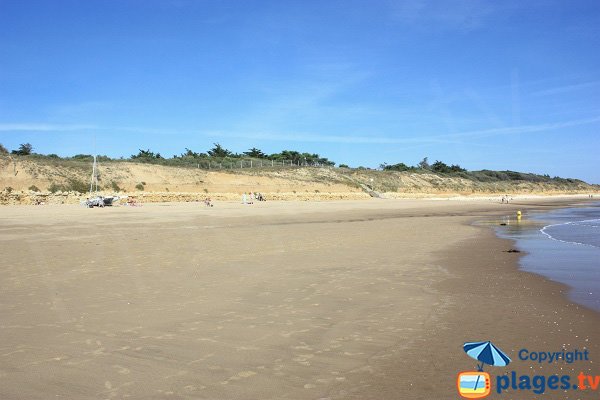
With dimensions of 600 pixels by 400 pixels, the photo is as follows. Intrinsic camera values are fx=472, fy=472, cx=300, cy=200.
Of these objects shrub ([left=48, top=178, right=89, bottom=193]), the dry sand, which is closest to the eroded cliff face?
shrub ([left=48, top=178, right=89, bottom=193])

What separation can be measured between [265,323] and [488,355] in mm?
2877

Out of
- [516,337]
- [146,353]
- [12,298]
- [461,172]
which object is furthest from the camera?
[461,172]

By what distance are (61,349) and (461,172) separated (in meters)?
128

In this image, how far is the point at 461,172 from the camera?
12425cm

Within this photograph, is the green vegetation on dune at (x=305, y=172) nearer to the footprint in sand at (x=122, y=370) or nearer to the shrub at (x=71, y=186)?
the shrub at (x=71, y=186)

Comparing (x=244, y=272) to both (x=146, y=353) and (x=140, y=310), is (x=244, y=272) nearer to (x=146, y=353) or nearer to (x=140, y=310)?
(x=140, y=310)

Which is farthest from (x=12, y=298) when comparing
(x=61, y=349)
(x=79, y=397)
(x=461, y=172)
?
(x=461, y=172)

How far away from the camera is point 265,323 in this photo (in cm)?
646

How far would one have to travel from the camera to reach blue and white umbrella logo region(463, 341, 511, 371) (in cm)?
482

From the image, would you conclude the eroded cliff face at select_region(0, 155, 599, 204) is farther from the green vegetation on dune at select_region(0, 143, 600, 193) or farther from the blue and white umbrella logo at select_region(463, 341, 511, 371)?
the blue and white umbrella logo at select_region(463, 341, 511, 371)

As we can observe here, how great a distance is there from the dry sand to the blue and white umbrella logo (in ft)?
0.35

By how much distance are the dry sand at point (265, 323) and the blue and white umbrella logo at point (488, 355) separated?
0.35 ft

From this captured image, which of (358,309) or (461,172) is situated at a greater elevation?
(461,172)

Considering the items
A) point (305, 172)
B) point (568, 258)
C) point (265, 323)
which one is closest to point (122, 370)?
point (265, 323)
